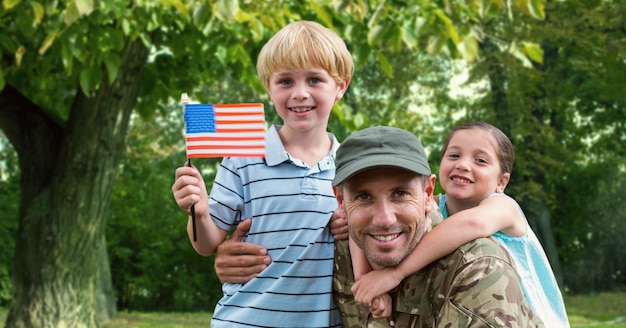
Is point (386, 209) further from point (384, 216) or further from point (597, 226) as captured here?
point (597, 226)

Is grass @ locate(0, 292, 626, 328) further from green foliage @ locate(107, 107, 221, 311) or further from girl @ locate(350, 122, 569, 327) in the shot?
girl @ locate(350, 122, 569, 327)

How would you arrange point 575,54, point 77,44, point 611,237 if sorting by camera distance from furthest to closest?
point 611,237 → point 575,54 → point 77,44

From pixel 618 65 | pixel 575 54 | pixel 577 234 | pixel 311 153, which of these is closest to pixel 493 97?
pixel 575 54

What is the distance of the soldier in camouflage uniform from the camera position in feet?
7.13

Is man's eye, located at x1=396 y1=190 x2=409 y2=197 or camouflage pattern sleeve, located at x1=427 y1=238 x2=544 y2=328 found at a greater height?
man's eye, located at x1=396 y1=190 x2=409 y2=197

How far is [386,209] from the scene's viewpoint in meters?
2.27

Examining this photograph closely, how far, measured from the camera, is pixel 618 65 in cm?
1645

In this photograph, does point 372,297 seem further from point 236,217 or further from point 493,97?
point 493,97

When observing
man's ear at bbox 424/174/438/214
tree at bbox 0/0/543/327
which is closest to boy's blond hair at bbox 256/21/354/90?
man's ear at bbox 424/174/438/214

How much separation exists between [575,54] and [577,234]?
5490 mm

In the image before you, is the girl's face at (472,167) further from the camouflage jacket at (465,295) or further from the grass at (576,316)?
the grass at (576,316)

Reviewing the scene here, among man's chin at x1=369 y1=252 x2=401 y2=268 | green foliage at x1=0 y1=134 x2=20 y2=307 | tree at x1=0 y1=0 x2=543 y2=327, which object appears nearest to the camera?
man's chin at x1=369 y1=252 x2=401 y2=268

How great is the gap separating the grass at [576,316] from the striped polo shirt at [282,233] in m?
10.9

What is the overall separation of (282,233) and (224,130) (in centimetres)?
40
